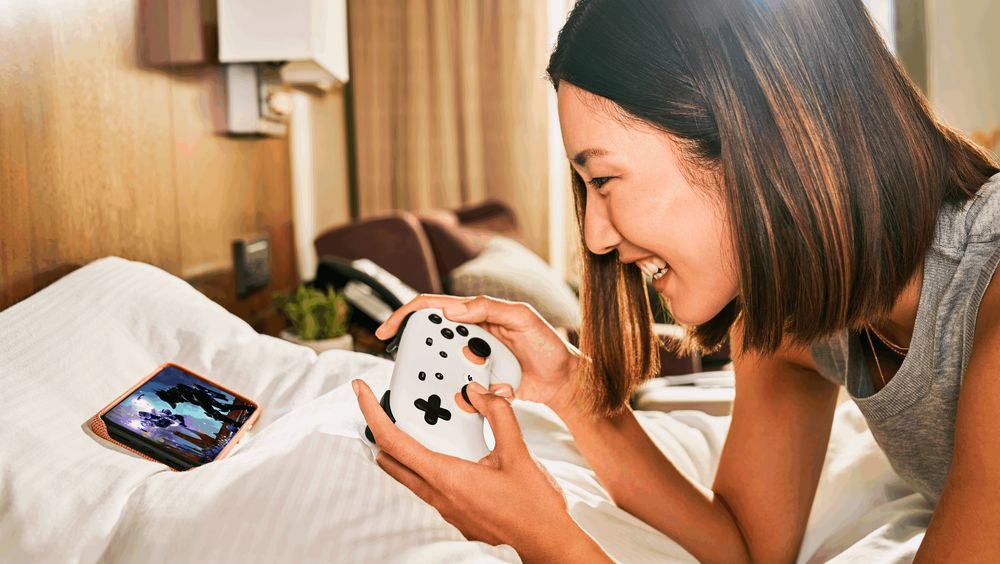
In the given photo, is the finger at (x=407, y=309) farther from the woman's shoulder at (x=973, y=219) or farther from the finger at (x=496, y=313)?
the woman's shoulder at (x=973, y=219)

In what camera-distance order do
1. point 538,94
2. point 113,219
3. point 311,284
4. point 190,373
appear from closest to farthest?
point 190,373, point 113,219, point 311,284, point 538,94

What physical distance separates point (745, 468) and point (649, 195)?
48cm

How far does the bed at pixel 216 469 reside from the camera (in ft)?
→ 1.76

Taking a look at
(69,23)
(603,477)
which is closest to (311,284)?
(69,23)

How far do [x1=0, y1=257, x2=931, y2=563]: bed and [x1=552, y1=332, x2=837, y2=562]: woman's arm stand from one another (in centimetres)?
4

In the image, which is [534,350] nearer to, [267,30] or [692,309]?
[692,309]

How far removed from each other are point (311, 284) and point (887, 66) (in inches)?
55.4

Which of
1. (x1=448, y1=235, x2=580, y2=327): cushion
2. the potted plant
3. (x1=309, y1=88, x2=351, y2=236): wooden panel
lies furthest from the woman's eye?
(x1=309, y1=88, x2=351, y2=236): wooden panel

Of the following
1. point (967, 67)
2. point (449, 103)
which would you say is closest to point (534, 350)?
point (967, 67)

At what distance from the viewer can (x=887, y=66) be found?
84 cm

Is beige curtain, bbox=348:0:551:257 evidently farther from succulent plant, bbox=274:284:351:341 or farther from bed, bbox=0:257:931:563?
bed, bbox=0:257:931:563

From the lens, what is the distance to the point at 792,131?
778 millimetres

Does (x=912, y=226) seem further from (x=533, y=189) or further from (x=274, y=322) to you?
(x=533, y=189)

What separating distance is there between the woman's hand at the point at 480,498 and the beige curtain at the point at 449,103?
3.87 m
